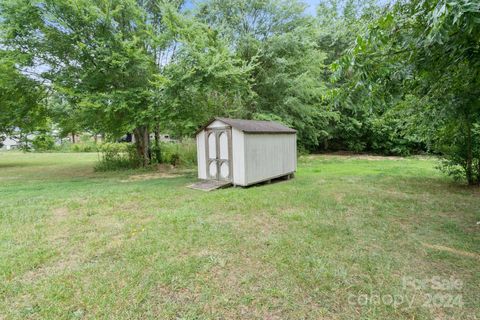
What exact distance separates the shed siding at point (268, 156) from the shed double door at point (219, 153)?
20.2 inches

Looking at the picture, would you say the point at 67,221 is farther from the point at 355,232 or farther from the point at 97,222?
the point at 355,232

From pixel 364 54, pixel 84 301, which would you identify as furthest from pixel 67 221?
pixel 364 54

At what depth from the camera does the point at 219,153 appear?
652 centimetres

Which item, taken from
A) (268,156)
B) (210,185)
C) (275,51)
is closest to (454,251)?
(268,156)

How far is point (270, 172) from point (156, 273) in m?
4.68

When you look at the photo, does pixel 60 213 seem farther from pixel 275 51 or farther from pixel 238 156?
pixel 275 51

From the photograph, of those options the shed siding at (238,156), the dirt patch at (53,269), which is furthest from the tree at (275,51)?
the dirt patch at (53,269)

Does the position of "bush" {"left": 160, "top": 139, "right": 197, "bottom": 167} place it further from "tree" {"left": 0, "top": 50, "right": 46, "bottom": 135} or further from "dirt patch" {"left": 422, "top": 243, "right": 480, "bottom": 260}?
"dirt patch" {"left": 422, "top": 243, "right": 480, "bottom": 260}

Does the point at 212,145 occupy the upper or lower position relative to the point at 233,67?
lower

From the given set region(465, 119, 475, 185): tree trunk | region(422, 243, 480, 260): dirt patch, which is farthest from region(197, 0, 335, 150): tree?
region(422, 243, 480, 260): dirt patch

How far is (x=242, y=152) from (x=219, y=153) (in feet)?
2.76

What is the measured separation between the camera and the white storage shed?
19.7 ft

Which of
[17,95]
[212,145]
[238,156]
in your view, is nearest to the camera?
[238,156]

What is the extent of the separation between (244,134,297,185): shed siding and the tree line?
1668 millimetres
